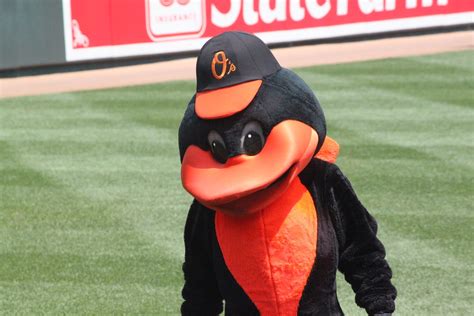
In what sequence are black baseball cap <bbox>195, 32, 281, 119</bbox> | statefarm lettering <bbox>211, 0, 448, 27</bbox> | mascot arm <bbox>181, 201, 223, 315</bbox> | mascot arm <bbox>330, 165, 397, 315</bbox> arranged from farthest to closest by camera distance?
1. statefarm lettering <bbox>211, 0, 448, 27</bbox>
2. mascot arm <bbox>181, 201, 223, 315</bbox>
3. mascot arm <bbox>330, 165, 397, 315</bbox>
4. black baseball cap <bbox>195, 32, 281, 119</bbox>

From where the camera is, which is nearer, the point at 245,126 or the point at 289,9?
the point at 245,126

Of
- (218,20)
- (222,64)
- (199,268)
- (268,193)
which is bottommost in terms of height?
(218,20)

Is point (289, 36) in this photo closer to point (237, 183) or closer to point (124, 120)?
point (124, 120)

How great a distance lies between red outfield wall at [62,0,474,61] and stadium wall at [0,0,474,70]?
0.01 metres

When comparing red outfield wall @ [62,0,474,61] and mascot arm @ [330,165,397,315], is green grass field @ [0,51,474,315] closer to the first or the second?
red outfield wall @ [62,0,474,61]

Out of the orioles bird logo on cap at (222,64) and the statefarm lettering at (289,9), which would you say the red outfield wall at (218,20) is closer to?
the statefarm lettering at (289,9)

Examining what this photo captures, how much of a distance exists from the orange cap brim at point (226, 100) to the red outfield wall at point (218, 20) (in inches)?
465

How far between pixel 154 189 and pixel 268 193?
5.56m

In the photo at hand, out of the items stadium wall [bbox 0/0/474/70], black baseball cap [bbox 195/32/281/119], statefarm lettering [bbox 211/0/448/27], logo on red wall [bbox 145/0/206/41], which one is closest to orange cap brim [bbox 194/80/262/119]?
black baseball cap [bbox 195/32/281/119]

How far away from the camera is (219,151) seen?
387 centimetres

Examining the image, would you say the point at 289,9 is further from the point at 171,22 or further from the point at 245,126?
the point at 245,126

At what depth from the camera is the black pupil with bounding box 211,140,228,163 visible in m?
3.86

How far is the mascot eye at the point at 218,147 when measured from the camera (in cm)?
386

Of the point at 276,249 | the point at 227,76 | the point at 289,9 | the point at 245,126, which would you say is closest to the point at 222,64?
the point at 227,76
